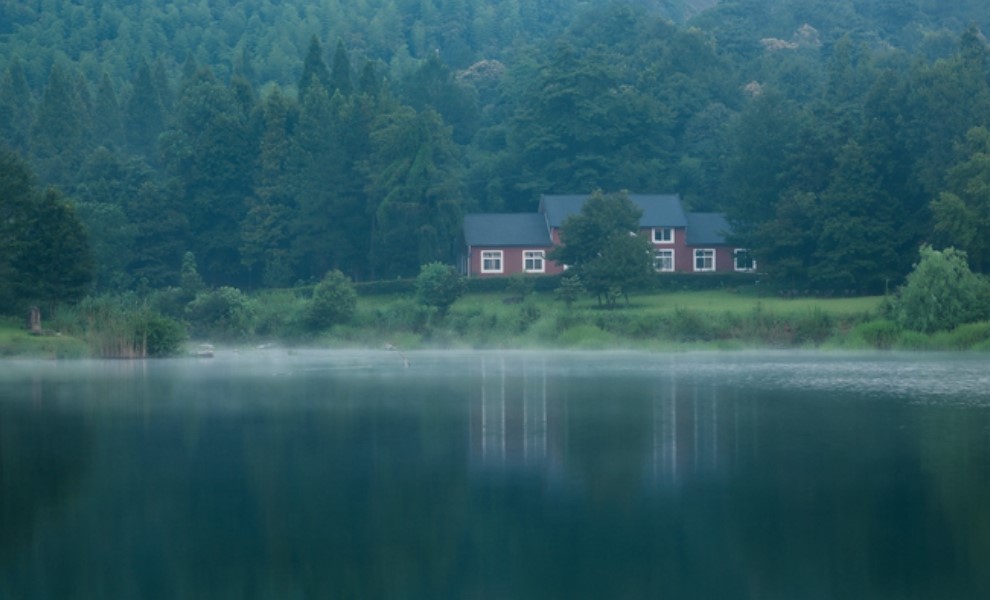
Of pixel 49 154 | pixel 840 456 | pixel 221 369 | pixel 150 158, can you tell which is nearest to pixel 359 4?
pixel 150 158

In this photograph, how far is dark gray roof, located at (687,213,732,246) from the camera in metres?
78.4

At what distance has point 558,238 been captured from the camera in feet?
248

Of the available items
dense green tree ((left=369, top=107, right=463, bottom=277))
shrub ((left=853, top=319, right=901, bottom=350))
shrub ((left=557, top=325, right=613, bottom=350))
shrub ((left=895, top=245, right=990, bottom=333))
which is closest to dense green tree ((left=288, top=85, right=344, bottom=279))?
dense green tree ((left=369, top=107, right=463, bottom=277))

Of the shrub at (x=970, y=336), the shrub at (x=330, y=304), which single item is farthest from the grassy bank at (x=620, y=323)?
the shrub at (x=970, y=336)

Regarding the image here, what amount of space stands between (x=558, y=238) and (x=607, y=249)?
12229 mm

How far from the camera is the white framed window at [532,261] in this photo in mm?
76750

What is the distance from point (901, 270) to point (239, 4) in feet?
360

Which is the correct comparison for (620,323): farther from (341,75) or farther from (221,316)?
(341,75)

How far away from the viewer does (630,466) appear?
2319 cm

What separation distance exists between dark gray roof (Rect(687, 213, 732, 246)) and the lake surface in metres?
41.5

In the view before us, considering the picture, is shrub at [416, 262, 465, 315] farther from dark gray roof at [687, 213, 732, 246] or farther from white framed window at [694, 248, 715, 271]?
white framed window at [694, 248, 715, 271]

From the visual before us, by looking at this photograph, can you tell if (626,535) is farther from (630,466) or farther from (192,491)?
(192,491)

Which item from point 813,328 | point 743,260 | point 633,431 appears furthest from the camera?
A: point 743,260

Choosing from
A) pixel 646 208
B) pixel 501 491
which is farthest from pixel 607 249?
pixel 501 491
